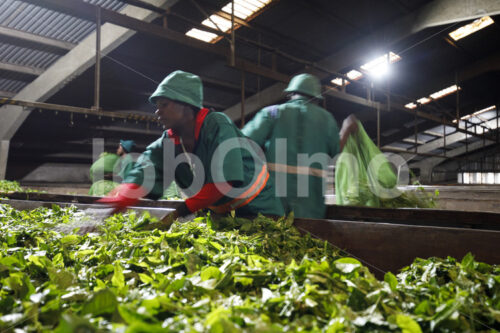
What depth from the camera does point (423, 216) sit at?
2.08 metres

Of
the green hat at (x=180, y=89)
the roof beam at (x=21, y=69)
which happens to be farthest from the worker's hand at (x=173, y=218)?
the roof beam at (x=21, y=69)

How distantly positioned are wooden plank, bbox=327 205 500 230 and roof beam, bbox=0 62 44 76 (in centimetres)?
581

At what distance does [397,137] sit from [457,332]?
47.4ft

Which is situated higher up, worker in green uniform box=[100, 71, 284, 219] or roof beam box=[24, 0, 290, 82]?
roof beam box=[24, 0, 290, 82]

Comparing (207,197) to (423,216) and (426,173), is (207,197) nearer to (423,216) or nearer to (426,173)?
(423,216)

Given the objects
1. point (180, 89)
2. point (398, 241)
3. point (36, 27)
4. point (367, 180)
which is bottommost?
point (398, 241)

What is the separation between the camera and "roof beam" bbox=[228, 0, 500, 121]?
604 centimetres

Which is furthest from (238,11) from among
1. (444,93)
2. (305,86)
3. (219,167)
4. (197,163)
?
(444,93)

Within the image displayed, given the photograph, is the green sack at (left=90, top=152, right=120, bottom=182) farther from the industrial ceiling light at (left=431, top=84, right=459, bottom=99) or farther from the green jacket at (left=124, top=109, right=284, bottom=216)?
the industrial ceiling light at (left=431, top=84, right=459, bottom=99)

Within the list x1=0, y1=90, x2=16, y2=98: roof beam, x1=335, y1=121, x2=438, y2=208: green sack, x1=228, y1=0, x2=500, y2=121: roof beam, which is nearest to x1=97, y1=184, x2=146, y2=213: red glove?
x1=335, y1=121, x2=438, y2=208: green sack

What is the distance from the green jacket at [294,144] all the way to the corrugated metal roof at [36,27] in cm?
331

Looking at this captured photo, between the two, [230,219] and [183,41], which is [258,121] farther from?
[183,41]

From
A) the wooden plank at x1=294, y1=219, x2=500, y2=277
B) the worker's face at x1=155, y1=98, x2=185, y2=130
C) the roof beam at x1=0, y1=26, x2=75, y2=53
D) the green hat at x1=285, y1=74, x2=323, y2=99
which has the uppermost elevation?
the roof beam at x1=0, y1=26, x2=75, y2=53

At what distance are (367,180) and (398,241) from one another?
1756 millimetres
